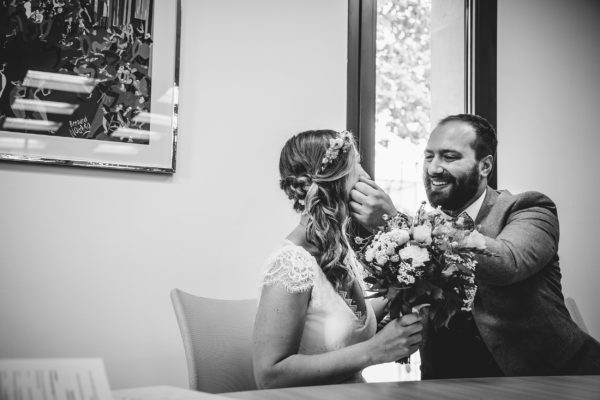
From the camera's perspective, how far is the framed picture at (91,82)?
2.22m

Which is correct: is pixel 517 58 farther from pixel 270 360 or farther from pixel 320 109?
pixel 270 360

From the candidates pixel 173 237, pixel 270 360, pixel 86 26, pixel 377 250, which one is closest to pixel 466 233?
pixel 377 250

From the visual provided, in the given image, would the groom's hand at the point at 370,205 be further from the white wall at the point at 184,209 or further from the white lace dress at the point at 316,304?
the white wall at the point at 184,209

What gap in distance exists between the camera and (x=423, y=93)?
3.42 metres

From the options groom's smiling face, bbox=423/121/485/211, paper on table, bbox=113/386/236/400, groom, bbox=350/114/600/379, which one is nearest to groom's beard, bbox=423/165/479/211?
groom's smiling face, bbox=423/121/485/211

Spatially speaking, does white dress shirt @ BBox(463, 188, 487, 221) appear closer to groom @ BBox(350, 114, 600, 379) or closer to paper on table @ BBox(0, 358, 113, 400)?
groom @ BBox(350, 114, 600, 379)

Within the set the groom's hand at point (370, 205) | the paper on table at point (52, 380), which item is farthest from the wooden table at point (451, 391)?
the groom's hand at point (370, 205)

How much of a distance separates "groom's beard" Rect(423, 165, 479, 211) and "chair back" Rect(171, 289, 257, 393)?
42.9 inches

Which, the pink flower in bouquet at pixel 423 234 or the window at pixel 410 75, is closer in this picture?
the pink flower in bouquet at pixel 423 234

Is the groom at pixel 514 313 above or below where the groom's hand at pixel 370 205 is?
below

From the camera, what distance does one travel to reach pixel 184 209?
2.51 m

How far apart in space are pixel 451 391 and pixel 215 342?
85cm

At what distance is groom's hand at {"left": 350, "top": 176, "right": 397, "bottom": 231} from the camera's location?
2002 millimetres

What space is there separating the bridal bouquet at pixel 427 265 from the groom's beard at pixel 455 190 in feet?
3.24
